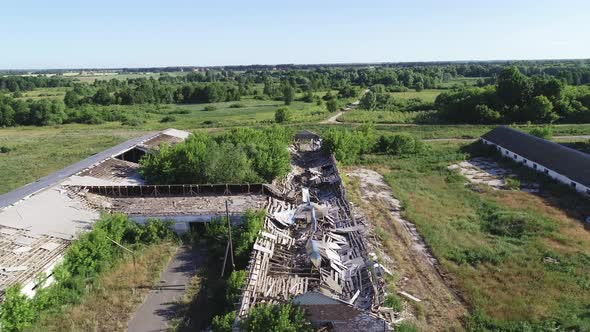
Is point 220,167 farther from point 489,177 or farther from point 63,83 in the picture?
point 63,83

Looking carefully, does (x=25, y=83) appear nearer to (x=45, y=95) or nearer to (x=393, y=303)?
(x=45, y=95)

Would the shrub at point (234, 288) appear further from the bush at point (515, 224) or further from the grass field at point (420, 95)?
the grass field at point (420, 95)

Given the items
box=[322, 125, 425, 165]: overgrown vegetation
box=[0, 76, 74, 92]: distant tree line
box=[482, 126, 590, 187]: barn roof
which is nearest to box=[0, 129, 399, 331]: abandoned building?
box=[322, 125, 425, 165]: overgrown vegetation

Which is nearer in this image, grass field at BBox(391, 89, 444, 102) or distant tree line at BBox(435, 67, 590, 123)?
distant tree line at BBox(435, 67, 590, 123)

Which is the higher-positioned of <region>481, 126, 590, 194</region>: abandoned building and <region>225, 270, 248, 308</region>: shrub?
<region>481, 126, 590, 194</region>: abandoned building

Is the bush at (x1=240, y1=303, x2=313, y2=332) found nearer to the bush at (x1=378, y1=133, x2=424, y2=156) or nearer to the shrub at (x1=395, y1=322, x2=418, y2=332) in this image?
the shrub at (x1=395, y1=322, x2=418, y2=332)

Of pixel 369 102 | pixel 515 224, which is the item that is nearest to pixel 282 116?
pixel 369 102

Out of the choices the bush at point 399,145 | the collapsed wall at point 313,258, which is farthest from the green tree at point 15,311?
the bush at point 399,145
